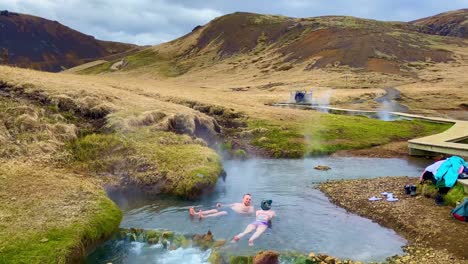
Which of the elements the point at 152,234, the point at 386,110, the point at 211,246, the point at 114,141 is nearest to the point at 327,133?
the point at 114,141

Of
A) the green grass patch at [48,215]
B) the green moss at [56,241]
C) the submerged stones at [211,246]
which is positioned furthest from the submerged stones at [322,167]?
the green moss at [56,241]

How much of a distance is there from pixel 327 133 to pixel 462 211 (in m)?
26.9

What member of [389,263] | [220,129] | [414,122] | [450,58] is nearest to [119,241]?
[389,263]

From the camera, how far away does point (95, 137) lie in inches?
1253

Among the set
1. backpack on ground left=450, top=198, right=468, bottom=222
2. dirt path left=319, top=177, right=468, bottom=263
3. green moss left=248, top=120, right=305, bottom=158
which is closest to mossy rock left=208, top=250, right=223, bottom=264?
dirt path left=319, top=177, right=468, bottom=263

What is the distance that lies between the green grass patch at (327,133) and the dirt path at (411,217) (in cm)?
1246

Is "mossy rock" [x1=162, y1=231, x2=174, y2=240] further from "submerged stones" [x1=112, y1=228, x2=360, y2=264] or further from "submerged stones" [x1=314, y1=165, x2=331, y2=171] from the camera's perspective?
"submerged stones" [x1=314, y1=165, x2=331, y2=171]

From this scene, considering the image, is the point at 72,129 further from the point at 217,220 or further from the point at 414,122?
the point at 414,122

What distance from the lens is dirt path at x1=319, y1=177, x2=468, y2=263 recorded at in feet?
61.0

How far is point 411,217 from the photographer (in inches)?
887

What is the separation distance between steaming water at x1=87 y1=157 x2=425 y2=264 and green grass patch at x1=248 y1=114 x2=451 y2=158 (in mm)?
8504

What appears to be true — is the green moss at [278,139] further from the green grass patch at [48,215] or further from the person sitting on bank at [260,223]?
the green grass patch at [48,215]

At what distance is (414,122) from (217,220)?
4217 cm

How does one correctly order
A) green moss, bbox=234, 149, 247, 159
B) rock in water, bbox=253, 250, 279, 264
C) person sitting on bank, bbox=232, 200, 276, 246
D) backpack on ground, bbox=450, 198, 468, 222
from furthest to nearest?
green moss, bbox=234, 149, 247, 159 → backpack on ground, bbox=450, 198, 468, 222 → person sitting on bank, bbox=232, 200, 276, 246 → rock in water, bbox=253, 250, 279, 264
